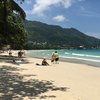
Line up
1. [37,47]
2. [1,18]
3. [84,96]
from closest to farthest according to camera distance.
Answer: [84,96]
[1,18]
[37,47]

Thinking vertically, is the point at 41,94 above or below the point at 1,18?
below

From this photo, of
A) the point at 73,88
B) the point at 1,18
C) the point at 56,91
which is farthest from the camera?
the point at 1,18

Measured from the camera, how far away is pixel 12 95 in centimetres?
1015

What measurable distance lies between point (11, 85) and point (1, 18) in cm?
627

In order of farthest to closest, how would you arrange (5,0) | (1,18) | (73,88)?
1. (1,18)
2. (5,0)
3. (73,88)

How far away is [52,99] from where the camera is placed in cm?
964

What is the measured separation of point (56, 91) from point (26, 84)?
2.08m

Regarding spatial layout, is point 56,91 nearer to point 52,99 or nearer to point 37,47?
point 52,99

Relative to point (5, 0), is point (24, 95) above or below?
below

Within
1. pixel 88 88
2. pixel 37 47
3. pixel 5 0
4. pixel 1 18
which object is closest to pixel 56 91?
pixel 88 88

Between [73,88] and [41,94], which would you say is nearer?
[41,94]

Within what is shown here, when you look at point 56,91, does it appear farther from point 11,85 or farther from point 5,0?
point 5,0

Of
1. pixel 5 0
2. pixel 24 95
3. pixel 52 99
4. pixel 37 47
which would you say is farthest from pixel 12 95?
pixel 37 47

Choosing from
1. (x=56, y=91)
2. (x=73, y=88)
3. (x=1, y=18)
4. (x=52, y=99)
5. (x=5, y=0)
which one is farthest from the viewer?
(x=1, y=18)
